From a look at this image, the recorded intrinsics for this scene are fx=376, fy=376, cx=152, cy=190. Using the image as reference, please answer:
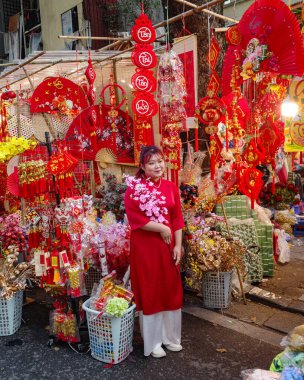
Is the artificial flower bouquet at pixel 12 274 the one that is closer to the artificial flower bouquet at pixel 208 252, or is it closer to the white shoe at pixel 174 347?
the white shoe at pixel 174 347

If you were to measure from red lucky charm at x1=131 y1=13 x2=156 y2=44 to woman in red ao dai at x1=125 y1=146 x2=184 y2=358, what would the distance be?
2.06 metres

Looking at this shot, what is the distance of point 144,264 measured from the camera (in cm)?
365

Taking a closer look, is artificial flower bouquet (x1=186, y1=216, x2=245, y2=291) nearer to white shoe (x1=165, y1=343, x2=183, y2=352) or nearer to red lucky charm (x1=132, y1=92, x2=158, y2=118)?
white shoe (x1=165, y1=343, x2=183, y2=352)

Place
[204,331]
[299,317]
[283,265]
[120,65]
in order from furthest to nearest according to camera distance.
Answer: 1. [120,65]
2. [283,265]
3. [299,317]
4. [204,331]

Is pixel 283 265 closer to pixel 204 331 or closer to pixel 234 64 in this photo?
pixel 204 331

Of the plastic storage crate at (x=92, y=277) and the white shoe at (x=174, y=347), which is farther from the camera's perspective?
the plastic storage crate at (x=92, y=277)

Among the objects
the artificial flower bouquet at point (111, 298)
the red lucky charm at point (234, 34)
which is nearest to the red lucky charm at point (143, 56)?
the red lucky charm at point (234, 34)

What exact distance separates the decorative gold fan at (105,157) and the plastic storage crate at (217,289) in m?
3.69

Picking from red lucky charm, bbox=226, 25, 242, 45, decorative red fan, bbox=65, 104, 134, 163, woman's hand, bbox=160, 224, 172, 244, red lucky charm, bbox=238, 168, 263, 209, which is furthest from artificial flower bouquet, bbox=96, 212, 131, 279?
decorative red fan, bbox=65, 104, 134, 163

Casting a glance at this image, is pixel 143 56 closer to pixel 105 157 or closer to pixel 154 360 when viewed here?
pixel 105 157

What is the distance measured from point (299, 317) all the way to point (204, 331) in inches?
48.5

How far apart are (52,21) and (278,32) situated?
13.1 metres

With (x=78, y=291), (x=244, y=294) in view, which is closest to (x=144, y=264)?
(x=78, y=291)

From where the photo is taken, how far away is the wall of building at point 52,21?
14.4 metres
